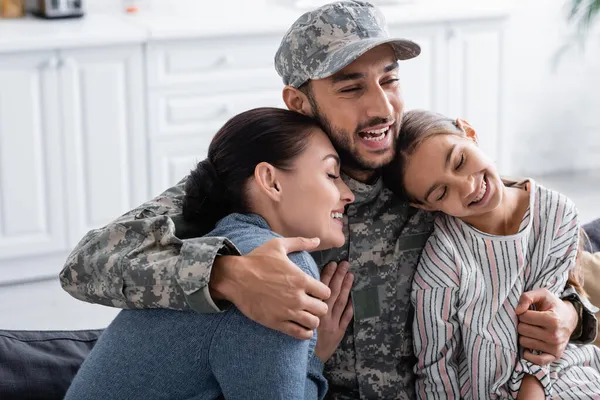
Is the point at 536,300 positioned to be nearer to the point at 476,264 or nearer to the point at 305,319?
the point at 476,264

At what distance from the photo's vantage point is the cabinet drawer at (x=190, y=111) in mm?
4153

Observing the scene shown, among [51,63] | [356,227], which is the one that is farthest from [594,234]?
[51,63]

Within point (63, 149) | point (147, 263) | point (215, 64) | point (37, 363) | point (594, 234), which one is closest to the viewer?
point (147, 263)

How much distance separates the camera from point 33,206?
4082 mm

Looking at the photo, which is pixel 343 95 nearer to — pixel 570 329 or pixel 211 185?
pixel 211 185

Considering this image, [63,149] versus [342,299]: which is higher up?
[342,299]

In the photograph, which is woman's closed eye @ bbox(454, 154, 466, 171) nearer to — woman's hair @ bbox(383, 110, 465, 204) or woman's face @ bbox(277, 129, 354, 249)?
woman's hair @ bbox(383, 110, 465, 204)

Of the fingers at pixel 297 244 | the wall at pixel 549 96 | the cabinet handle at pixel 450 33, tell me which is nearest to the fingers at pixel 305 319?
the fingers at pixel 297 244

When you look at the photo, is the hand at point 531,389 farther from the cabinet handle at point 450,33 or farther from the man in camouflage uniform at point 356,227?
the cabinet handle at point 450,33

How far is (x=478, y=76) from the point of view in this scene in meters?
4.75

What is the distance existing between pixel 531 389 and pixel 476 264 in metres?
0.26

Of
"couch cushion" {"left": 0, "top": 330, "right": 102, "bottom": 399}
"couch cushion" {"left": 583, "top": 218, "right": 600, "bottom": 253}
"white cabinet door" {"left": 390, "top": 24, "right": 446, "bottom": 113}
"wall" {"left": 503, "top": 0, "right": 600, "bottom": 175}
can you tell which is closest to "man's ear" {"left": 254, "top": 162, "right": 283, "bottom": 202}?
"couch cushion" {"left": 0, "top": 330, "right": 102, "bottom": 399}

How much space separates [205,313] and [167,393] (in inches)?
5.9

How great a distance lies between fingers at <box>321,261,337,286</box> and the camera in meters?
2.04
